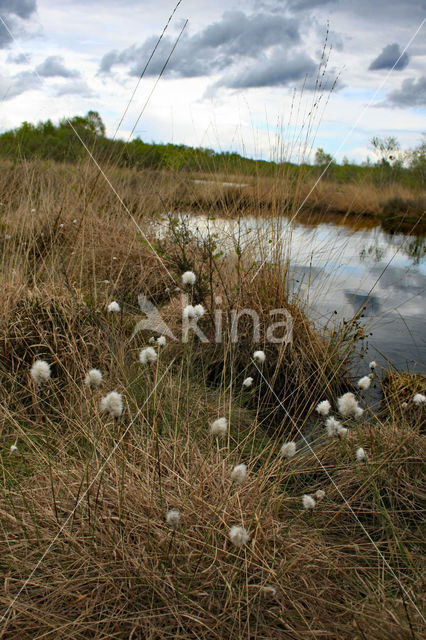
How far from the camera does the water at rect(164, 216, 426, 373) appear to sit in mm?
3902

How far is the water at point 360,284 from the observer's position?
3902mm

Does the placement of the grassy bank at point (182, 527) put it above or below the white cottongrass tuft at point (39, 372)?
below

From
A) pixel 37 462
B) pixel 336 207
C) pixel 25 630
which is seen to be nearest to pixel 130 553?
pixel 25 630

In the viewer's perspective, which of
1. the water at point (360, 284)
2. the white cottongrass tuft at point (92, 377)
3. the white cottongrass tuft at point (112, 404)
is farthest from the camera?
the water at point (360, 284)

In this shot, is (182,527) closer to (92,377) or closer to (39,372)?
(92,377)

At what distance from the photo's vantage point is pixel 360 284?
4.57m

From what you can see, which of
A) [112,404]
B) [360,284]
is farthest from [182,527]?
[360,284]

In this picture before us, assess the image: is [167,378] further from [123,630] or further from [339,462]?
[123,630]

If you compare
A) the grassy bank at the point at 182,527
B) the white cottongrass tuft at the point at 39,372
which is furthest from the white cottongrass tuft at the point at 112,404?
the white cottongrass tuft at the point at 39,372

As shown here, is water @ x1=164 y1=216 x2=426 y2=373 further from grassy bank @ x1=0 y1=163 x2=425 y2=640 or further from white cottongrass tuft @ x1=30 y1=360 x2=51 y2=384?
white cottongrass tuft @ x1=30 y1=360 x2=51 y2=384

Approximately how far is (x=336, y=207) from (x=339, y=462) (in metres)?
12.7

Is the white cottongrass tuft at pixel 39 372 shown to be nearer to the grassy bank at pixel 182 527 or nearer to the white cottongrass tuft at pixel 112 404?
the grassy bank at pixel 182 527

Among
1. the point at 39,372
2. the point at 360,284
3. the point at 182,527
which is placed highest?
the point at 39,372

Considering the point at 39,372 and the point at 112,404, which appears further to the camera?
the point at 39,372
